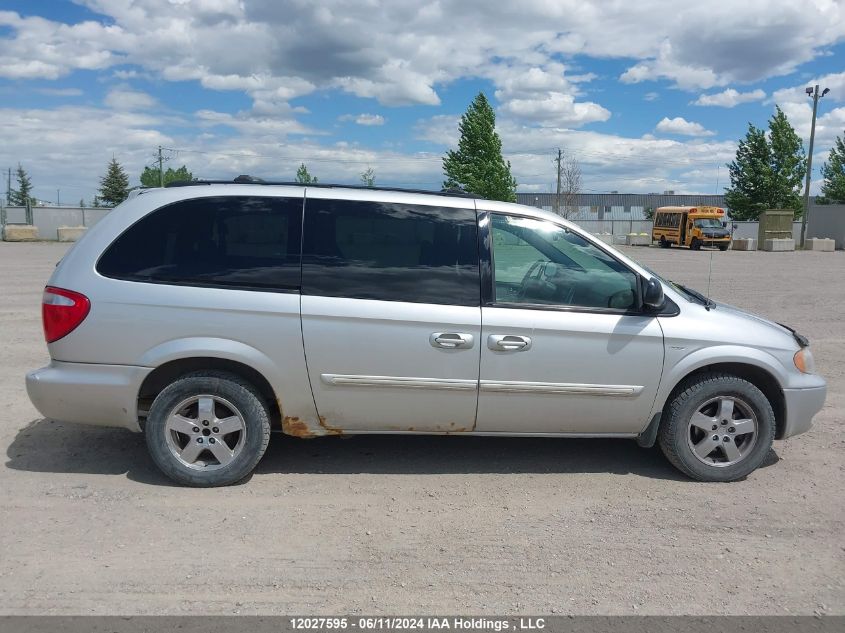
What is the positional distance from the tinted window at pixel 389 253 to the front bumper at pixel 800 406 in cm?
227

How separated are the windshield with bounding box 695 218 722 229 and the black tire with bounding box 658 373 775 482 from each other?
40567 mm

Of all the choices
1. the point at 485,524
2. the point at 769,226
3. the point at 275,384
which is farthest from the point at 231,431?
the point at 769,226

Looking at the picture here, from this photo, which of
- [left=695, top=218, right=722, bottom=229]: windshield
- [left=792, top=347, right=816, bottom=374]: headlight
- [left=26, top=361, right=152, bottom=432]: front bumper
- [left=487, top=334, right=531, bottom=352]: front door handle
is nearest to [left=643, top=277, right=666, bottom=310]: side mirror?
[left=487, top=334, right=531, bottom=352]: front door handle

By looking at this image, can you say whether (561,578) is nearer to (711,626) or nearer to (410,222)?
(711,626)

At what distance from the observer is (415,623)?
10.00 feet

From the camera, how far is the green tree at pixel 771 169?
52094mm

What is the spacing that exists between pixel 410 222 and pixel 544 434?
5.53 feet

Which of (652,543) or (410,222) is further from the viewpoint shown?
(410,222)

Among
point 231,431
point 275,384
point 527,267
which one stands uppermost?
point 527,267

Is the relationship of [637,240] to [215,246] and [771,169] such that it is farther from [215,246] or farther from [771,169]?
[215,246]

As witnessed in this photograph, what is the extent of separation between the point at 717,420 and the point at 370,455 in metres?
2.44

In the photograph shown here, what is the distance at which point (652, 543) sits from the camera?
383 cm

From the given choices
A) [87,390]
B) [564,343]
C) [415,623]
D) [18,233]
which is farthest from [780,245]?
[18,233]

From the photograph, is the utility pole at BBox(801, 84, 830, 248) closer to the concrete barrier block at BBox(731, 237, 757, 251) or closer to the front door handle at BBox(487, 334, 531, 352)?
the concrete barrier block at BBox(731, 237, 757, 251)
